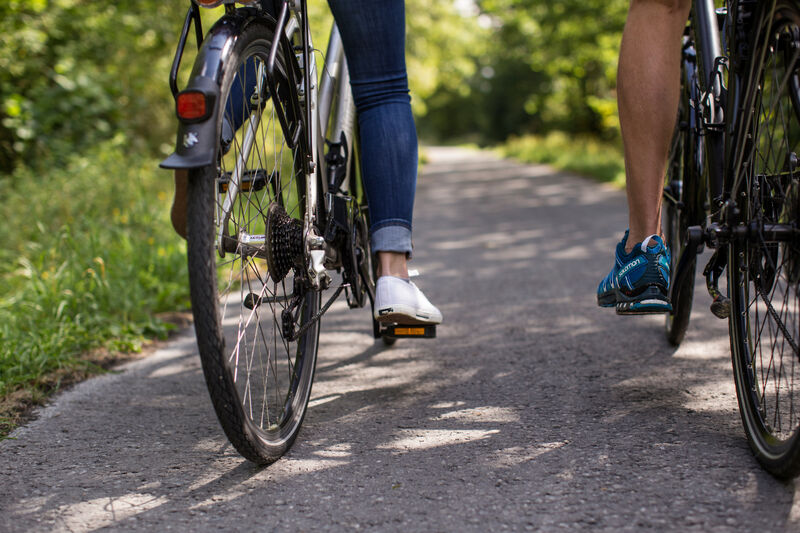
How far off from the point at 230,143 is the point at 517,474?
1.03 m

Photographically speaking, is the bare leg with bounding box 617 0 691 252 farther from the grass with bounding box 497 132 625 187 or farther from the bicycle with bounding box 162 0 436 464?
the grass with bounding box 497 132 625 187

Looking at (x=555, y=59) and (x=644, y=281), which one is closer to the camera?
(x=644, y=281)

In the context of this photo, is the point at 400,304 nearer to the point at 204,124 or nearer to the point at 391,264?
the point at 391,264

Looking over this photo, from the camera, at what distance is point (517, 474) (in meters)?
1.68

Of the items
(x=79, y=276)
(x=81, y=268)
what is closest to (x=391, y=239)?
(x=79, y=276)

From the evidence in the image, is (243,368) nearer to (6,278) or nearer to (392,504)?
(392,504)

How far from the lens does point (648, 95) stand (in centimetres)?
210

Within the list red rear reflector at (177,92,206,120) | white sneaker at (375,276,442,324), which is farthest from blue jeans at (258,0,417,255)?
red rear reflector at (177,92,206,120)

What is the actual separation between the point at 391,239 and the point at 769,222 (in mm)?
990

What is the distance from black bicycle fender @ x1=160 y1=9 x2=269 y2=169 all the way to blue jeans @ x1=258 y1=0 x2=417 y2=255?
0.63 metres

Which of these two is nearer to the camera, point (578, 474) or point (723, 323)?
point (578, 474)

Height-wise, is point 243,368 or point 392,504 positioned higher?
point 243,368

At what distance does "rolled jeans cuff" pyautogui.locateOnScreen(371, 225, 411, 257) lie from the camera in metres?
2.13

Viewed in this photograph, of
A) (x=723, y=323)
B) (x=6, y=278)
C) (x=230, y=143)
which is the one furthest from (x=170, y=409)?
(x=6, y=278)
